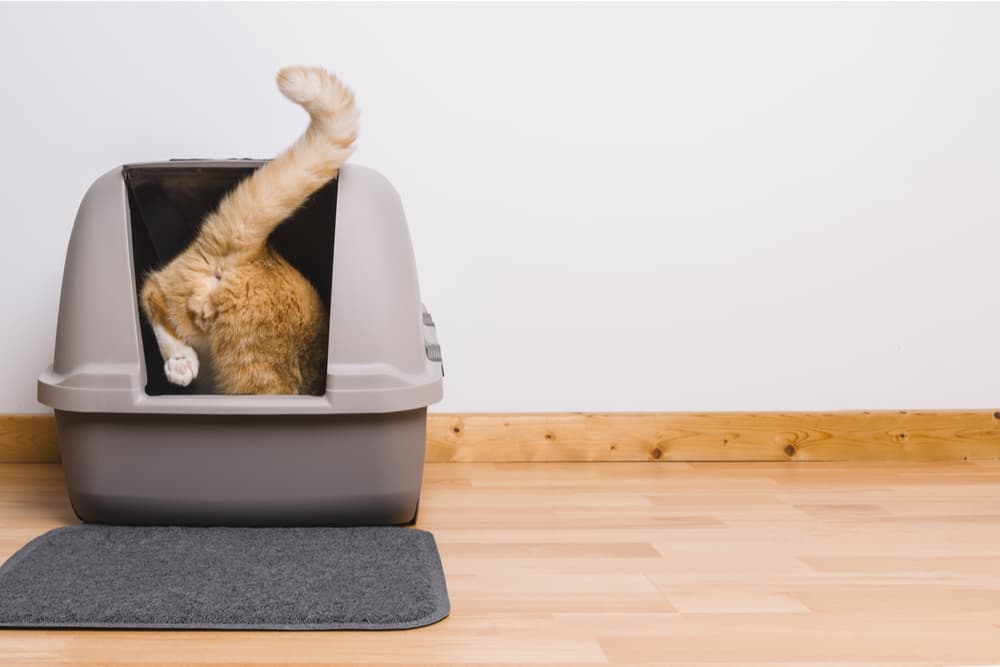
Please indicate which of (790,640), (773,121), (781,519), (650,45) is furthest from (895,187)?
(790,640)

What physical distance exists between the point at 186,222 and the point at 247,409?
→ 17.0 inches

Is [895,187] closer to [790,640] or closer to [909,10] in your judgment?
[909,10]

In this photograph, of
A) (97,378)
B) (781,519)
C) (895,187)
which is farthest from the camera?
(895,187)

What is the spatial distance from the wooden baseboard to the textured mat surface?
1.79ft

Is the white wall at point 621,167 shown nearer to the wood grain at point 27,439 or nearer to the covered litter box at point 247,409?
the wood grain at point 27,439

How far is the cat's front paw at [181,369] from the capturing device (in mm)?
1422

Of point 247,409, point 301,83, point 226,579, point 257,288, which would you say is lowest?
point 226,579

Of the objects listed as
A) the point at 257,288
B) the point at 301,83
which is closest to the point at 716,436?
the point at 257,288

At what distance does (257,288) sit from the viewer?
1411mm

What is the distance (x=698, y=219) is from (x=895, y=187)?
45 centimetres

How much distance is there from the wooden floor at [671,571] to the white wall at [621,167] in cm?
25

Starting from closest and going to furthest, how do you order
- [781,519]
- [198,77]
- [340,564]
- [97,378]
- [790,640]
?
[790,640]
[340,564]
[97,378]
[781,519]
[198,77]

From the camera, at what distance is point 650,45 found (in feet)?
6.25

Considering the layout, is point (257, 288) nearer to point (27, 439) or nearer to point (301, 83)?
point (301, 83)
